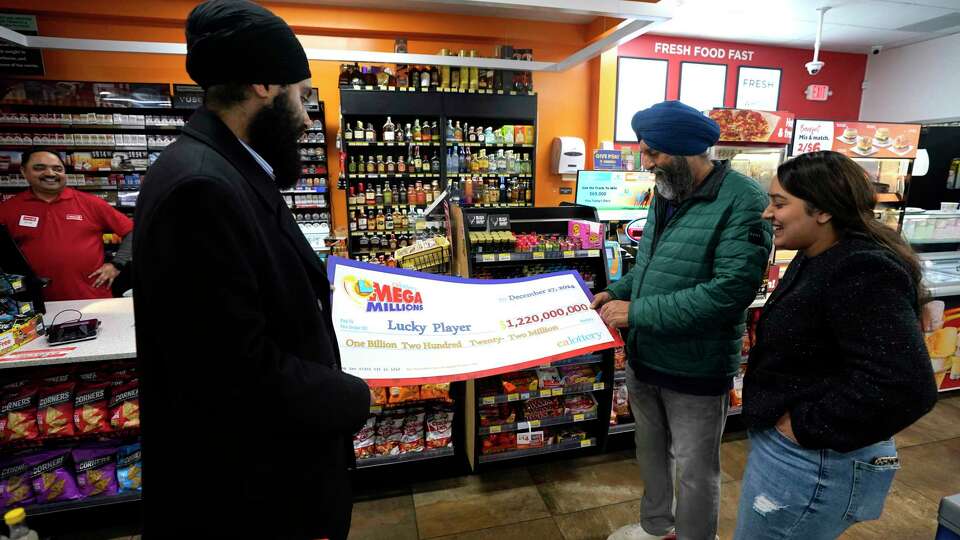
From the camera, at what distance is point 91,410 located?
7.89 ft

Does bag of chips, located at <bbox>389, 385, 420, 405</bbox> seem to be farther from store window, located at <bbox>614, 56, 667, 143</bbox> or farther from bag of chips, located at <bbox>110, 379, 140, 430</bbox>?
store window, located at <bbox>614, 56, 667, 143</bbox>

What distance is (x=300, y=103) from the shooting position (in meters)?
1.11

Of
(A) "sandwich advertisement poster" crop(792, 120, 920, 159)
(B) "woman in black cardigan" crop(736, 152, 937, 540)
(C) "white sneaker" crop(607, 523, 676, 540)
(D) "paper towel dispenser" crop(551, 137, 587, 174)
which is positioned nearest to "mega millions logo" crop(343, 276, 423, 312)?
(B) "woman in black cardigan" crop(736, 152, 937, 540)

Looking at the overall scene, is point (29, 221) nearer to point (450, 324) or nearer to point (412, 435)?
point (412, 435)

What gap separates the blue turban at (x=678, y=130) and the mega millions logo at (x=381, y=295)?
122 centimetres

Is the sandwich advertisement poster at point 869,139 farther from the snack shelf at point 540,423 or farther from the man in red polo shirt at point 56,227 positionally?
the man in red polo shirt at point 56,227

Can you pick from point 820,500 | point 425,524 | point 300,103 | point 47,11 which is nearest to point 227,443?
point 300,103

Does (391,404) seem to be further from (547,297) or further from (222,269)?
(222,269)

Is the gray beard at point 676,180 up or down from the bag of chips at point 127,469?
up

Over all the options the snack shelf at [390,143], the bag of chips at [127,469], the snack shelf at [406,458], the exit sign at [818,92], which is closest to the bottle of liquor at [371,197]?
the snack shelf at [390,143]

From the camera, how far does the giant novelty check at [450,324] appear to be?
188 cm

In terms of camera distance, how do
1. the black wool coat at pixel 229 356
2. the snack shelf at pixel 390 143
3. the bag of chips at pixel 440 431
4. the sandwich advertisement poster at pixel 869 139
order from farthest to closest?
the snack shelf at pixel 390 143, the sandwich advertisement poster at pixel 869 139, the bag of chips at pixel 440 431, the black wool coat at pixel 229 356

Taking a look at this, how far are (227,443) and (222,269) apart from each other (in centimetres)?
40

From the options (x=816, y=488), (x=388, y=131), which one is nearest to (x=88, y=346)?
(x=816, y=488)
